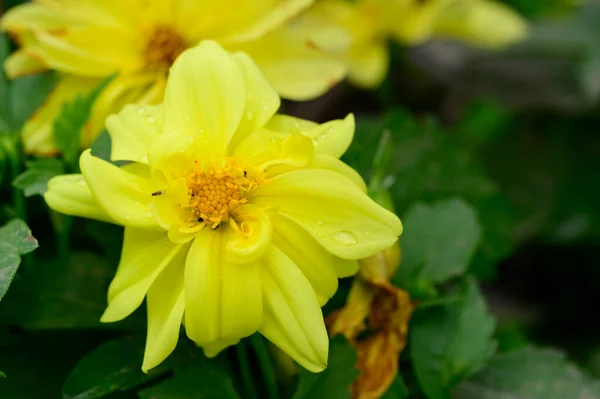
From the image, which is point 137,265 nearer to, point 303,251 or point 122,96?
point 303,251

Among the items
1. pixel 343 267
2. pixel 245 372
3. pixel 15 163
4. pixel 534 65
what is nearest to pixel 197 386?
pixel 245 372

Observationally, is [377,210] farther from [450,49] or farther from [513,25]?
[450,49]

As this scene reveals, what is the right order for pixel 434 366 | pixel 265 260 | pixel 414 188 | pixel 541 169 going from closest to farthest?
pixel 265 260, pixel 434 366, pixel 414 188, pixel 541 169

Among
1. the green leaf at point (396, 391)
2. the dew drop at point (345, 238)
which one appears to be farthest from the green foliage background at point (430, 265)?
the dew drop at point (345, 238)

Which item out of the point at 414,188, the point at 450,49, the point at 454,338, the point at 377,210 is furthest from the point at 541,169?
the point at 377,210

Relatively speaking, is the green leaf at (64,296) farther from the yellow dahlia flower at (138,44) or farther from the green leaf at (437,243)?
the green leaf at (437,243)

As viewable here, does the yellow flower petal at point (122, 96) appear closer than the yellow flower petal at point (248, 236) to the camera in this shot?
No

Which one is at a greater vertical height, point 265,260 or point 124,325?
point 265,260
